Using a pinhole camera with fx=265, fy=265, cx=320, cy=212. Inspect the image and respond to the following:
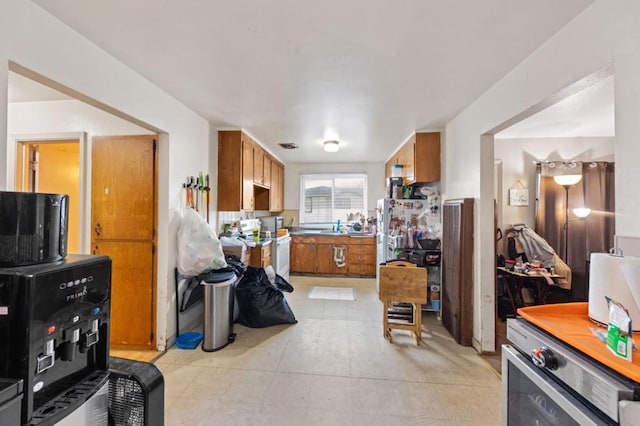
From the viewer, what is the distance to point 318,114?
2.94 meters

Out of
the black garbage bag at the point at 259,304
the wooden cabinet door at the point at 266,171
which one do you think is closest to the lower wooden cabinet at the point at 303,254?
the wooden cabinet door at the point at 266,171

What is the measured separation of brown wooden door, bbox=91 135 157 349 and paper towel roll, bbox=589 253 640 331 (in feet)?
10.1

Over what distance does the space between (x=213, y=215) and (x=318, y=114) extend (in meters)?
1.83

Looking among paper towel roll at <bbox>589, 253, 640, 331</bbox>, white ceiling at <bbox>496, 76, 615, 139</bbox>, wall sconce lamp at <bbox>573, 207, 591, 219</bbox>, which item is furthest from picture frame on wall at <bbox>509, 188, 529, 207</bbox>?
paper towel roll at <bbox>589, 253, 640, 331</bbox>

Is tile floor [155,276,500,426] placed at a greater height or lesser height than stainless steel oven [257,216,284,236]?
lesser

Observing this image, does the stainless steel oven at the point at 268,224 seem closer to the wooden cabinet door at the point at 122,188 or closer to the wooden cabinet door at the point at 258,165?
the wooden cabinet door at the point at 258,165

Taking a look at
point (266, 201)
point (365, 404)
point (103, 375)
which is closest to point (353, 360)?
point (365, 404)

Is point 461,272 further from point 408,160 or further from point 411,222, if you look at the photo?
point 408,160

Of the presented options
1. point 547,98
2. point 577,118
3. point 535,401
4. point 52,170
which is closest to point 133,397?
point 535,401

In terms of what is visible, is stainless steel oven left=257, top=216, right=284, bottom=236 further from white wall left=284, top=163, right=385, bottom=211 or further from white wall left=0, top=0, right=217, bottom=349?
white wall left=0, top=0, right=217, bottom=349

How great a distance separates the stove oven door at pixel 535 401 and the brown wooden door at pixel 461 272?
1.62m

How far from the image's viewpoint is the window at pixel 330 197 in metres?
5.95

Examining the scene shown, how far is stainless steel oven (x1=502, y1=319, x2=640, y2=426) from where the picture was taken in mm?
710

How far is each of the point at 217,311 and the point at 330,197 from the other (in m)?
3.87
